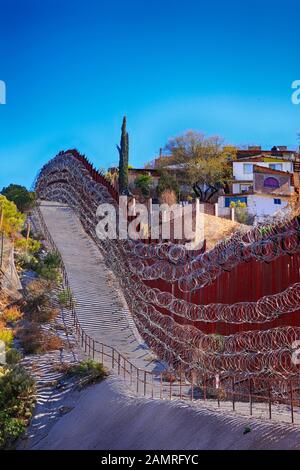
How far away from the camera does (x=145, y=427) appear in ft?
48.1

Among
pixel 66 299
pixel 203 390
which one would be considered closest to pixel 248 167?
pixel 66 299

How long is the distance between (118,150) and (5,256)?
19772 mm

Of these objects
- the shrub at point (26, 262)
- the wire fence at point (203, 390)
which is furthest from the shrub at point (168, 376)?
the shrub at point (26, 262)

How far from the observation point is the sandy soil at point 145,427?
38.2 feet

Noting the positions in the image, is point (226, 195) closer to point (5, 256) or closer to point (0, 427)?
point (5, 256)

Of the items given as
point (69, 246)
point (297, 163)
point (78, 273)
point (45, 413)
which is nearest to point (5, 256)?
point (78, 273)

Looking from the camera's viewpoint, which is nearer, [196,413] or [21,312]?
[196,413]

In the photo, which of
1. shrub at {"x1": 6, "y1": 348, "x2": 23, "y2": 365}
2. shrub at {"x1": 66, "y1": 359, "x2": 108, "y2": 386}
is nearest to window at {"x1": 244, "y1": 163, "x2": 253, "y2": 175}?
shrub at {"x1": 6, "y1": 348, "x2": 23, "y2": 365}

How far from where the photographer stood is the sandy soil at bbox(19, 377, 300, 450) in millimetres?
11648

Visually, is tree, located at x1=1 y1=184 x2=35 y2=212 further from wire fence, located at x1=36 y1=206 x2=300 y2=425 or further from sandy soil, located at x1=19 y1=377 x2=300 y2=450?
sandy soil, located at x1=19 y1=377 x2=300 y2=450

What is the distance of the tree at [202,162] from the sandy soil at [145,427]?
36.2m

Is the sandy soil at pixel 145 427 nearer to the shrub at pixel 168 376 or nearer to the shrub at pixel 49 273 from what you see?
the shrub at pixel 168 376
